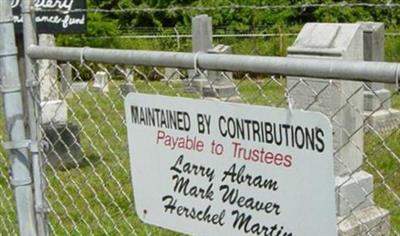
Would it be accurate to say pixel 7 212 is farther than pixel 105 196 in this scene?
No

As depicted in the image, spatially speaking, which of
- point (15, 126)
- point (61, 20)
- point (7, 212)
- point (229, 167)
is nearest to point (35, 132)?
point (15, 126)

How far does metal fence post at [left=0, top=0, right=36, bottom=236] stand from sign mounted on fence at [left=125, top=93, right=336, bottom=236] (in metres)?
0.46

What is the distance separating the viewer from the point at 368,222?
4.45 metres

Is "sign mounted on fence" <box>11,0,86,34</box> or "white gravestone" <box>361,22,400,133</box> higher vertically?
"sign mounted on fence" <box>11,0,86,34</box>

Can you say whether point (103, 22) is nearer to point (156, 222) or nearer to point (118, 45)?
point (118, 45)

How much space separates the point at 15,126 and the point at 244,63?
955mm

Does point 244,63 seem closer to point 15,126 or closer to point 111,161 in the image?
point 15,126

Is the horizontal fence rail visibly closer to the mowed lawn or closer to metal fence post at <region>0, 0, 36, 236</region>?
metal fence post at <region>0, 0, 36, 236</region>

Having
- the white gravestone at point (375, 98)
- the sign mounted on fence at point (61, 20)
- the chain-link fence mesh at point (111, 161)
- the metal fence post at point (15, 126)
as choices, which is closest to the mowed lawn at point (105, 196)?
the chain-link fence mesh at point (111, 161)

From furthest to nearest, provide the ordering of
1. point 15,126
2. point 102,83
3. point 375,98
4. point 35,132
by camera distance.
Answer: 1. point 102,83
2. point 375,98
3. point 35,132
4. point 15,126

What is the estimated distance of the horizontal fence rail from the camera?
6.02 feet

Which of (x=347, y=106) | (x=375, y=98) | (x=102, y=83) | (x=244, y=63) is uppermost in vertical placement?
(x=244, y=63)

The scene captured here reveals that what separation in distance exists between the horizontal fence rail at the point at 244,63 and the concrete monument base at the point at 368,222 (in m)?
2.08

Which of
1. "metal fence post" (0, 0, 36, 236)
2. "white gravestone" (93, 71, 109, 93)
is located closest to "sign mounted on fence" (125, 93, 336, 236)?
"metal fence post" (0, 0, 36, 236)
